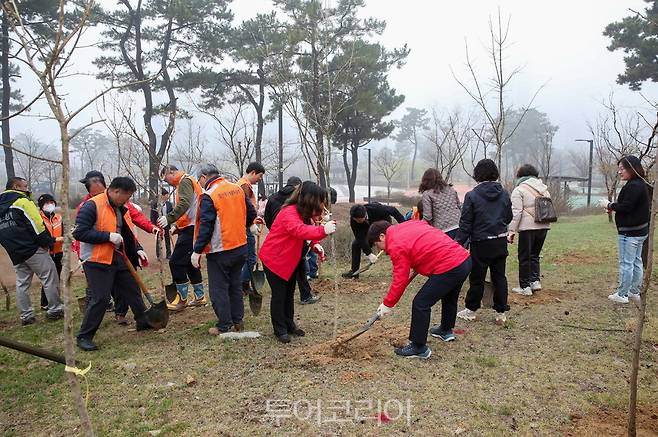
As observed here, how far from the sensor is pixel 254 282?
567 centimetres

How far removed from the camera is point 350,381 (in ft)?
10.7

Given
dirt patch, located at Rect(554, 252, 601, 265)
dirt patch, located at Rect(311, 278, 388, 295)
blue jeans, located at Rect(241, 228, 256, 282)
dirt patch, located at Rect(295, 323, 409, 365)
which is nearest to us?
dirt patch, located at Rect(295, 323, 409, 365)

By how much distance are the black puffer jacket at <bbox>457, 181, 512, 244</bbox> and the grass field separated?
3.04ft

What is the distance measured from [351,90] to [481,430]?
1997cm

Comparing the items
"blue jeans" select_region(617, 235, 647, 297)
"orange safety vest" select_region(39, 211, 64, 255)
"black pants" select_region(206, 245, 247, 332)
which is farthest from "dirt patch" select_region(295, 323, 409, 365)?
"orange safety vest" select_region(39, 211, 64, 255)

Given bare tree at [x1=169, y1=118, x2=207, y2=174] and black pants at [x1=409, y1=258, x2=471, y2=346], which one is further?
bare tree at [x1=169, y1=118, x2=207, y2=174]

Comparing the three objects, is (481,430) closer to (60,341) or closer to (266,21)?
(60,341)

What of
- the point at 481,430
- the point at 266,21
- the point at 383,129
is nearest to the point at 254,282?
the point at 481,430

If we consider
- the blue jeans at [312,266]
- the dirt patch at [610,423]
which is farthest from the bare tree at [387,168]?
the dirt patch at [610,423]

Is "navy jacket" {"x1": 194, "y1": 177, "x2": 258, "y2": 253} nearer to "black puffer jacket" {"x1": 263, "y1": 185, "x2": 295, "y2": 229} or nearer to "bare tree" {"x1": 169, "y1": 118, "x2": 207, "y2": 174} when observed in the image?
"black puffer jacket" {"x1": 263, "y1": 185, "x2": 295, "y2": 229}

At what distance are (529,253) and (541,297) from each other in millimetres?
548

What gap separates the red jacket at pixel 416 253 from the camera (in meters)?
3.33

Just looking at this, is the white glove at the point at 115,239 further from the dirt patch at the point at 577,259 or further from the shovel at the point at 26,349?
the dirt patch at the point at 577,259

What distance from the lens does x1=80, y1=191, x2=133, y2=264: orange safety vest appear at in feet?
13.2
